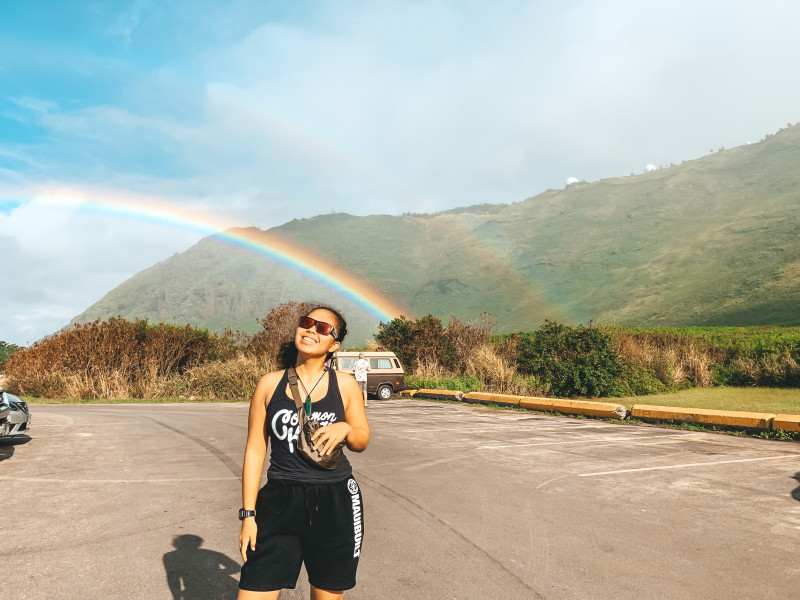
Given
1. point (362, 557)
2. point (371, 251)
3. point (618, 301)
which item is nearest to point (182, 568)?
point (362, 557)

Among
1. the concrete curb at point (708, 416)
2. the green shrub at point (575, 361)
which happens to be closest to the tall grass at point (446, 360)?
the green shrub at point (575, 361)

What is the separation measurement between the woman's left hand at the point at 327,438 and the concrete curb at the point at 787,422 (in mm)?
10730

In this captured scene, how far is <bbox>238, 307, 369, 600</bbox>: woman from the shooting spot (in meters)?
2.69

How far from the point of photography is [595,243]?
163625 mm

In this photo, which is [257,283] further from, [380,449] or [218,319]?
[380,449]

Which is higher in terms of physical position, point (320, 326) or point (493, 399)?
point (320, 326)

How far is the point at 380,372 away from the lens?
22.7m

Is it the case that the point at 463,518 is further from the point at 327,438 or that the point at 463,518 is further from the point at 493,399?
the point at 493,399

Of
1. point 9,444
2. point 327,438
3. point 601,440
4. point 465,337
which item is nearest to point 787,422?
point 601,440

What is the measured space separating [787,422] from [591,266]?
146m

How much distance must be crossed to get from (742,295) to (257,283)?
113619mm

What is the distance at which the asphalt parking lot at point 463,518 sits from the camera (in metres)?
4.27

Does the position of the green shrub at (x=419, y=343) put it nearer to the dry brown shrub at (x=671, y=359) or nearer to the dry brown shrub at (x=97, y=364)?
the dry brown shrub at (x=671, y=359)

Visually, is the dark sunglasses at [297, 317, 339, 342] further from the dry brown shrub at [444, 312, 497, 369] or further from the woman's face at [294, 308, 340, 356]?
the dry brown shrub at [444, 312, 497, 369]
